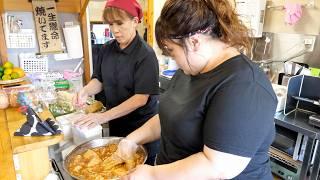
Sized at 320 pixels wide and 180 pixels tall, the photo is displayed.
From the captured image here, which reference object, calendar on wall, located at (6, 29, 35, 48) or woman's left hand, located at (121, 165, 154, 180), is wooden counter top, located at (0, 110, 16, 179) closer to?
woman's left hand, located at (121, 165, 154, 180)

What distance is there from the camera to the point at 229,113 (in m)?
0.63

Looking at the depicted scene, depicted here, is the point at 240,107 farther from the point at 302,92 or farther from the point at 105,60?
the point at 302,92

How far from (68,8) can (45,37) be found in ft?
0.90

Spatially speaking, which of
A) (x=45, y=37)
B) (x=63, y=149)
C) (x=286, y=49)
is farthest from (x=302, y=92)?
(x=45, y=37)

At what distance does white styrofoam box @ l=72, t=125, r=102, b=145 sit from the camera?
1214 mm

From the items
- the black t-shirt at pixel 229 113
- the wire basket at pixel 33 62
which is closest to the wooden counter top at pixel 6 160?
the black t-shirt at pixel 229 113

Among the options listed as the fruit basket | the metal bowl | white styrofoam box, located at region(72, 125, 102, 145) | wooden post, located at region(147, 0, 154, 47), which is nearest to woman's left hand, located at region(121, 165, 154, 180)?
the metal bowl

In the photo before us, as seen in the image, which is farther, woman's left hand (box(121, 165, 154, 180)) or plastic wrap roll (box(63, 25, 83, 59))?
plastic wrap roll (box(63, 25, 83, 59))

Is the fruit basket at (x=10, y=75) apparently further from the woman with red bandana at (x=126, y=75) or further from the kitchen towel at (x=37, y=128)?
the kitchen towel at (x=37, y=128)

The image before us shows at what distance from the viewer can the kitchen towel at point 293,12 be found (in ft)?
8.04

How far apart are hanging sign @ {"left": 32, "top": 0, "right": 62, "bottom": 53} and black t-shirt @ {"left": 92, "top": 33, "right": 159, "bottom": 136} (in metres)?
0.51

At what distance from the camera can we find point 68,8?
6.25 ft

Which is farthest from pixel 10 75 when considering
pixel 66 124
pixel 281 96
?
pixel 281 96

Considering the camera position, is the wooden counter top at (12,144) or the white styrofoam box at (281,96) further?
the white styrofoam box at (281,96)
